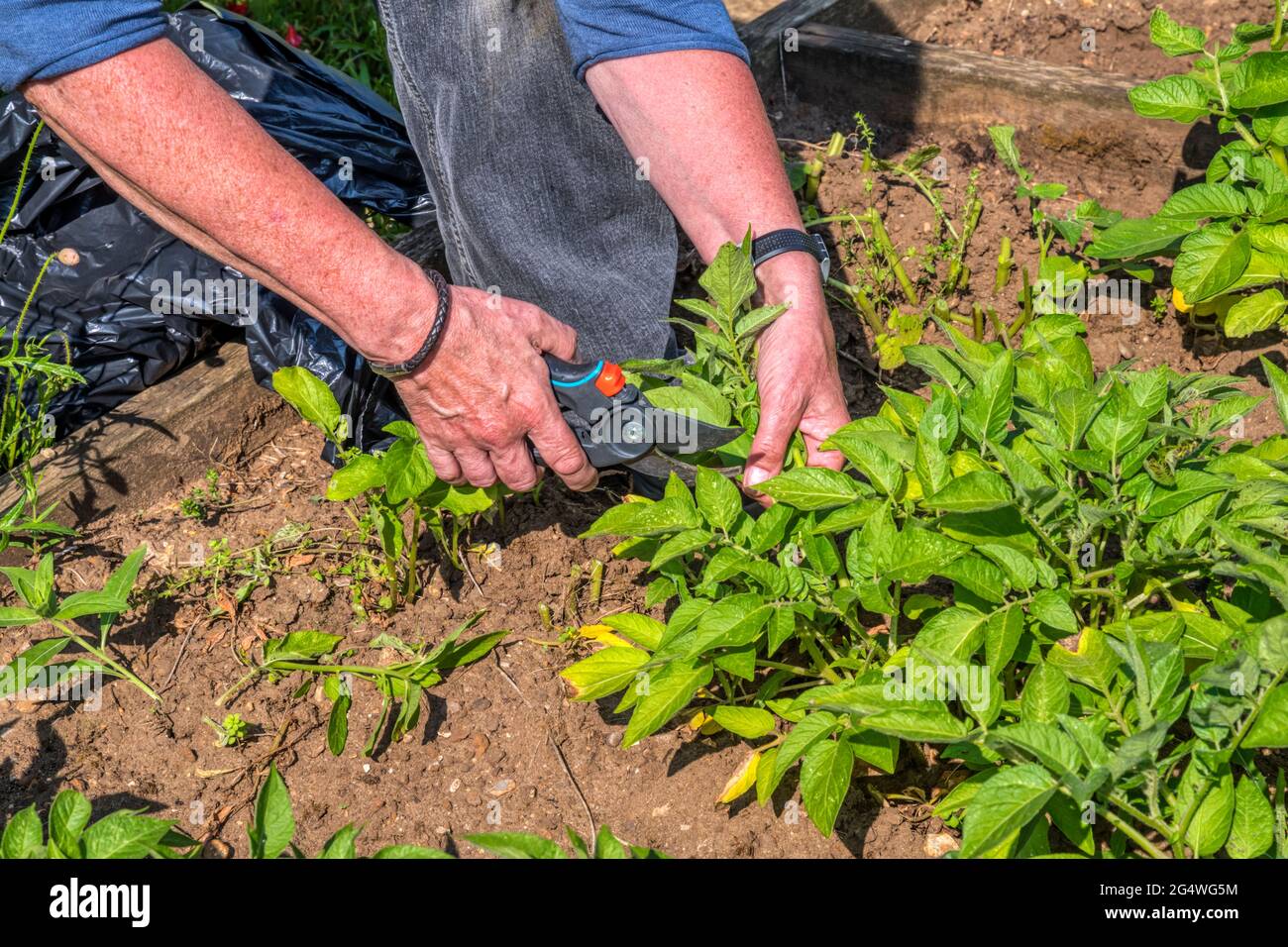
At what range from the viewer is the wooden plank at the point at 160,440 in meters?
2.42

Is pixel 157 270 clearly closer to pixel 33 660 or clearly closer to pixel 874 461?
pixel 33 660

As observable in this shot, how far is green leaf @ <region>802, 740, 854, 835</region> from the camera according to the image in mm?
1469

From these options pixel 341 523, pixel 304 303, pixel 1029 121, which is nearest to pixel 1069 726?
pixel 304 303

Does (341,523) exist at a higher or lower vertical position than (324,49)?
lower

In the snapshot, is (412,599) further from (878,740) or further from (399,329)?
(878,740)

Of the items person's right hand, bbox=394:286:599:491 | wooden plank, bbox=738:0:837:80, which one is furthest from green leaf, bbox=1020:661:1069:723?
wooden plank, bbox=738:0:837:80

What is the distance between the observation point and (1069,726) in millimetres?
1315

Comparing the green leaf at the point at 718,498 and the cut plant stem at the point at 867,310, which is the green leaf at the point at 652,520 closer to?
the green leaf at the point at 718,498

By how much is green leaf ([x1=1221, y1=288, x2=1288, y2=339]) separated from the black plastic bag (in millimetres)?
1798

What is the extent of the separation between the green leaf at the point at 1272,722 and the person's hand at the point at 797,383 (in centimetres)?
74

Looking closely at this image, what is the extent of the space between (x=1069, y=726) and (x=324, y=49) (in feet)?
11.5

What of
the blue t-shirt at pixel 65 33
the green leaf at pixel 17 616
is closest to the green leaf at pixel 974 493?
the blue t-shirt at pixel 65 33

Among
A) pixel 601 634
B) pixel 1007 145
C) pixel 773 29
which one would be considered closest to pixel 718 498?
pixel 601 634

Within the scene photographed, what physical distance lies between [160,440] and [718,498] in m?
1.44
